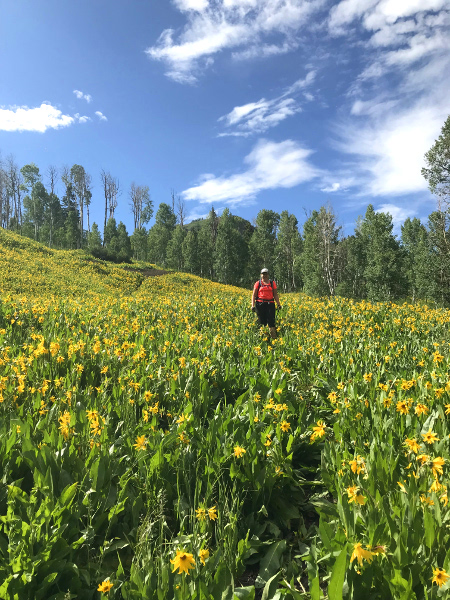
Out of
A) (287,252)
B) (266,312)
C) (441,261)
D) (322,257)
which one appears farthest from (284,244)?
(266,312)

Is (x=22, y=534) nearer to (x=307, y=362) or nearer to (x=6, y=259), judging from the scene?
(x=307, y=362)

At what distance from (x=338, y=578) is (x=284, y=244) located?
50330 mm

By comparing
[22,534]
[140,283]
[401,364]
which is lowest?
[22,534]

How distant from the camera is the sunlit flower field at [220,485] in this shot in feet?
6.02

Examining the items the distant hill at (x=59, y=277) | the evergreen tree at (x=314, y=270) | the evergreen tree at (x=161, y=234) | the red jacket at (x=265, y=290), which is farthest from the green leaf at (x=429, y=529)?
the evergreen tree at (x=161, y=234)

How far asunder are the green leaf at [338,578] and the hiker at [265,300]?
6.79m

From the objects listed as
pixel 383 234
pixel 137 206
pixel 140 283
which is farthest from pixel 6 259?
pixel 137 206

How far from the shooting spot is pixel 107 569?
2164 millimetres

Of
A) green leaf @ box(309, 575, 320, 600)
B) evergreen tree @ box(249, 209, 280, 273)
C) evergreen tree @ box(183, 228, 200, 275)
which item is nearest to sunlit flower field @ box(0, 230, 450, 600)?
green leaf @ box(309, 575, 320, 600)

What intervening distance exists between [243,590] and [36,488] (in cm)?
153

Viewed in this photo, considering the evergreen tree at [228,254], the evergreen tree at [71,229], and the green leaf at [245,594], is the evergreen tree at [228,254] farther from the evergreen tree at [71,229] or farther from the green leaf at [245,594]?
the green leaf at [245,594]

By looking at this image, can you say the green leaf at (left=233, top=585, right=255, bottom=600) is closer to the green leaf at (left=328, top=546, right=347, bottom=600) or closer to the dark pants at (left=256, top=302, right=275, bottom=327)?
the green leaf at (left=328, top=546, right=347, bottom=600)

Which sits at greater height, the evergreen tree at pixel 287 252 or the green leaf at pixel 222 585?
the evergreen tree at pixel 287 252

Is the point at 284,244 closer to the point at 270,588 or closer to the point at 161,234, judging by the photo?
the point at 161,234
